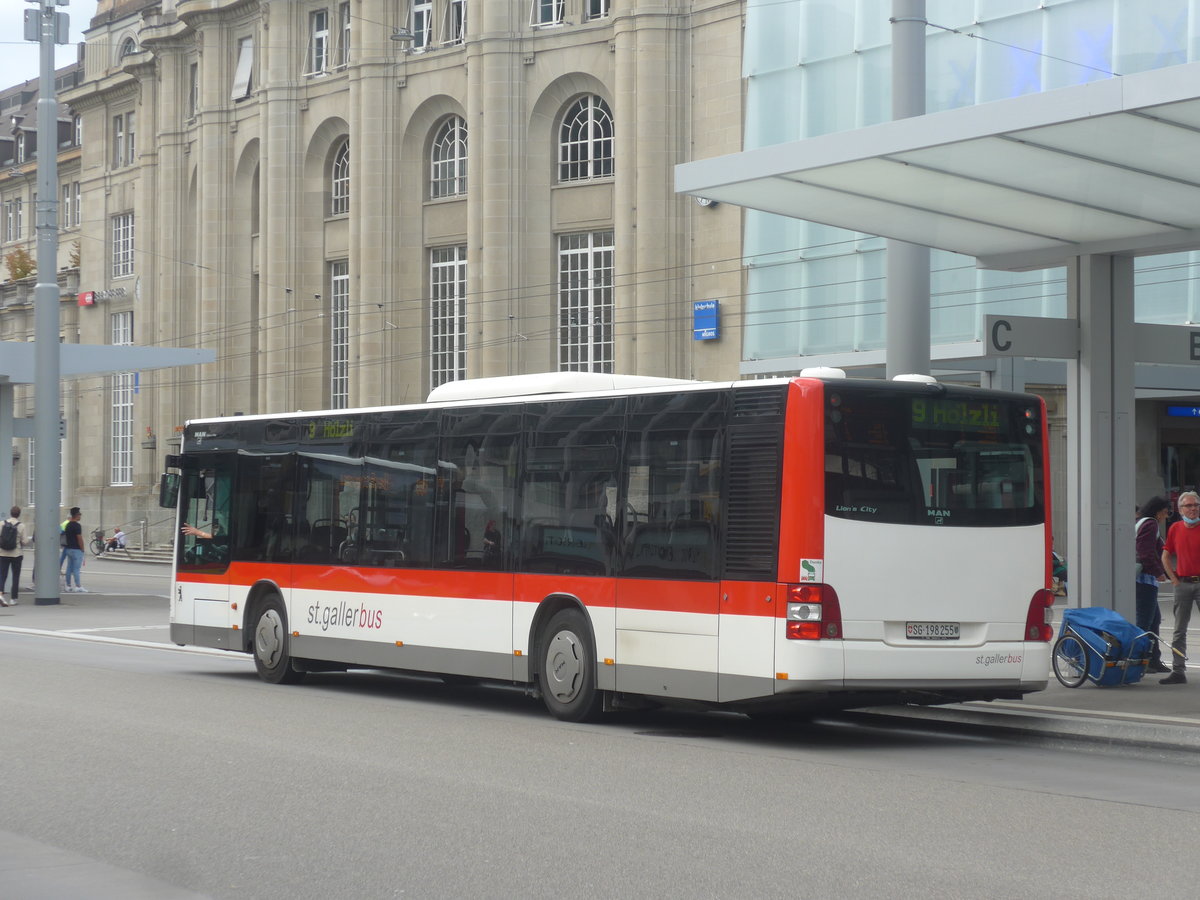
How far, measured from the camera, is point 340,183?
55.1 metres

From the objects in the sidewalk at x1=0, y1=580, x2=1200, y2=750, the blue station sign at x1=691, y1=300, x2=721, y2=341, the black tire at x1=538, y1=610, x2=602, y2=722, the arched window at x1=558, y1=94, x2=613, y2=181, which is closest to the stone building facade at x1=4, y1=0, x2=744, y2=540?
the arched window at x1=558, y1=94, x2=613, y2=181

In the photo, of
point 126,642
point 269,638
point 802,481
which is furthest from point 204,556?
point 802,481

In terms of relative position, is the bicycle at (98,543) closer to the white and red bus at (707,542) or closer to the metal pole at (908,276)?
the white and red bus at (707,542)

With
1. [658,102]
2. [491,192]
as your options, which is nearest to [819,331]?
[658,102]

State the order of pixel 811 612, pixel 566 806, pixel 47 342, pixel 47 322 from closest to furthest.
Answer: pixel 566 806
pixel 811 612
pixel 47 322
pixel 47 342

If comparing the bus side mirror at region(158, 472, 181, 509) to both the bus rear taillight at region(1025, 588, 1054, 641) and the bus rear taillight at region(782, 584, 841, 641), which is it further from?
the bus rear taillight at region(1025, 588, 1054, 641)

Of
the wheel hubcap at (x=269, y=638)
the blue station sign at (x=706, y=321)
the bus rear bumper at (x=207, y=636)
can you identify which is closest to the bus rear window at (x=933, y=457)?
the wheel hubcap at (x=269, y=638)

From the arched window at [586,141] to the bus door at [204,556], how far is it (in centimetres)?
3010

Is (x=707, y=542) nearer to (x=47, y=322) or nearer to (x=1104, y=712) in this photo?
(x=1104, y=712)

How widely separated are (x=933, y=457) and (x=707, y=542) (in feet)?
5.54

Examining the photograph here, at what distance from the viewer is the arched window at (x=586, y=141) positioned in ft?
154

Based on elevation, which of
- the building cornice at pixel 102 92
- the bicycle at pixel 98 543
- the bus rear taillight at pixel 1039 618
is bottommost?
the bicycle at pixel 98 543

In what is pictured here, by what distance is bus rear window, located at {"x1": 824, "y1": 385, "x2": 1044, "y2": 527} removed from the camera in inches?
459

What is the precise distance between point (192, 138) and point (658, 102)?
25.2 m
